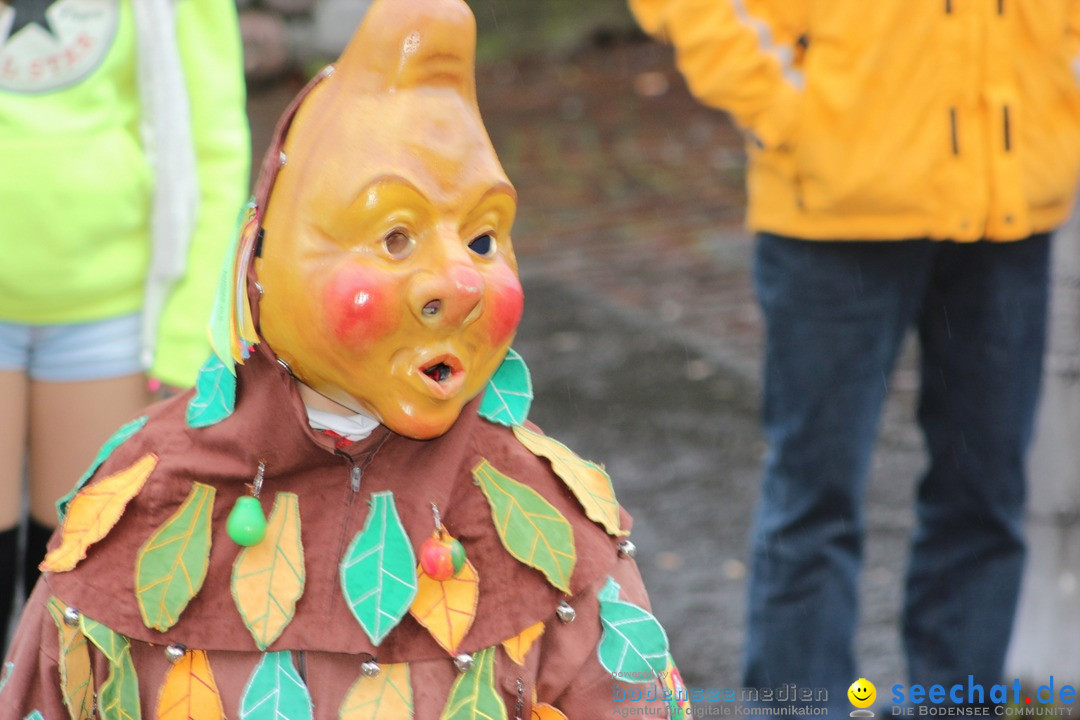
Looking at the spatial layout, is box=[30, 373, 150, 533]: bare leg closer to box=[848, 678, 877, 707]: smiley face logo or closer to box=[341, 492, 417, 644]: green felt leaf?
box=[341, 492, 417, 644]: green felt leaf

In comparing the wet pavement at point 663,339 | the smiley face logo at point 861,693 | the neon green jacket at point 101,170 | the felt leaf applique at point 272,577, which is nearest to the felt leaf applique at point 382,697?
the felt leaf applique at point 272,577

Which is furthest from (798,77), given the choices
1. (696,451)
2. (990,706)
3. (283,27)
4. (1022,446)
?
(283,27)

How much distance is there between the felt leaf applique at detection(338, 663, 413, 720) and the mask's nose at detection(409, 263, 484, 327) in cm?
43

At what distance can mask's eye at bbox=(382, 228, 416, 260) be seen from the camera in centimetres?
171

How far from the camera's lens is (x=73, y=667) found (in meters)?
1.85

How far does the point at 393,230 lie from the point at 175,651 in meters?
0.57

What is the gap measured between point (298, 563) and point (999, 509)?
6.25 ft

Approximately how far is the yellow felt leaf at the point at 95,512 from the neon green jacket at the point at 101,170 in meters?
0.84

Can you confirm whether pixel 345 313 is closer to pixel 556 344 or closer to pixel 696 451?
pixel 696 451

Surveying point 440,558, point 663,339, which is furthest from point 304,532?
point 663,339

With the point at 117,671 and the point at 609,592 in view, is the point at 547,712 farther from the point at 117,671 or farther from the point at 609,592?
the point at 117,671

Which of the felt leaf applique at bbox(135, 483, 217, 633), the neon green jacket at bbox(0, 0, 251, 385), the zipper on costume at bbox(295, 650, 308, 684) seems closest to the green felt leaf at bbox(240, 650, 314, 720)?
the zipper on costume at bbox(295, 650, 308, 684)

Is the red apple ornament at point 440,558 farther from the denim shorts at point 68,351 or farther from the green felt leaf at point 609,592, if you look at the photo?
the denim shorts at point 68,351

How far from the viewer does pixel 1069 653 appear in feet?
12.2
